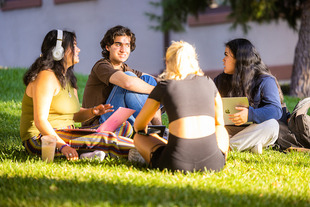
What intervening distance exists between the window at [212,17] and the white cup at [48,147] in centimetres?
822

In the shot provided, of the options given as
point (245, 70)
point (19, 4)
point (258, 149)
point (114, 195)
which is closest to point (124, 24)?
point (19, 4)

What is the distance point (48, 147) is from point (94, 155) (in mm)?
447

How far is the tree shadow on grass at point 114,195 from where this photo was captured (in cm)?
290

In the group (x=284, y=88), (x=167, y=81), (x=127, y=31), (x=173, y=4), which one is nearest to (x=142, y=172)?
(x=167, y=81)

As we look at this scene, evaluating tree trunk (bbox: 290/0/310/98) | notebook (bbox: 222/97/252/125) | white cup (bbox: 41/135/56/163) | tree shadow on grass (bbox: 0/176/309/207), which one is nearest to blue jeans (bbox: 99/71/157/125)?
notebook (bbox: 222/97/252/125)

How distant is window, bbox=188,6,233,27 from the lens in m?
11.7

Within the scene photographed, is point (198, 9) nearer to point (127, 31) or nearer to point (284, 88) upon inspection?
point (284, 88)

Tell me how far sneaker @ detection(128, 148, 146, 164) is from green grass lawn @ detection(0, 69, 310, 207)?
6 centimetres

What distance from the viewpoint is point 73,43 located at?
4.37 metres

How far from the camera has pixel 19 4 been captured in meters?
14.1

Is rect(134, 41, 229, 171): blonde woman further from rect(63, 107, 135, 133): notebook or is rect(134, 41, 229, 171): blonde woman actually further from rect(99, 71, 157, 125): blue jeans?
rect(99, 71, 157, 125): blue jeans

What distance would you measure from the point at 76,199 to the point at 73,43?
6.06 feet

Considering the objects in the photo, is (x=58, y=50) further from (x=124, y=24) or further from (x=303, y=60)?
(x=124, y=24)

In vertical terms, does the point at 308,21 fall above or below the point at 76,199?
above
